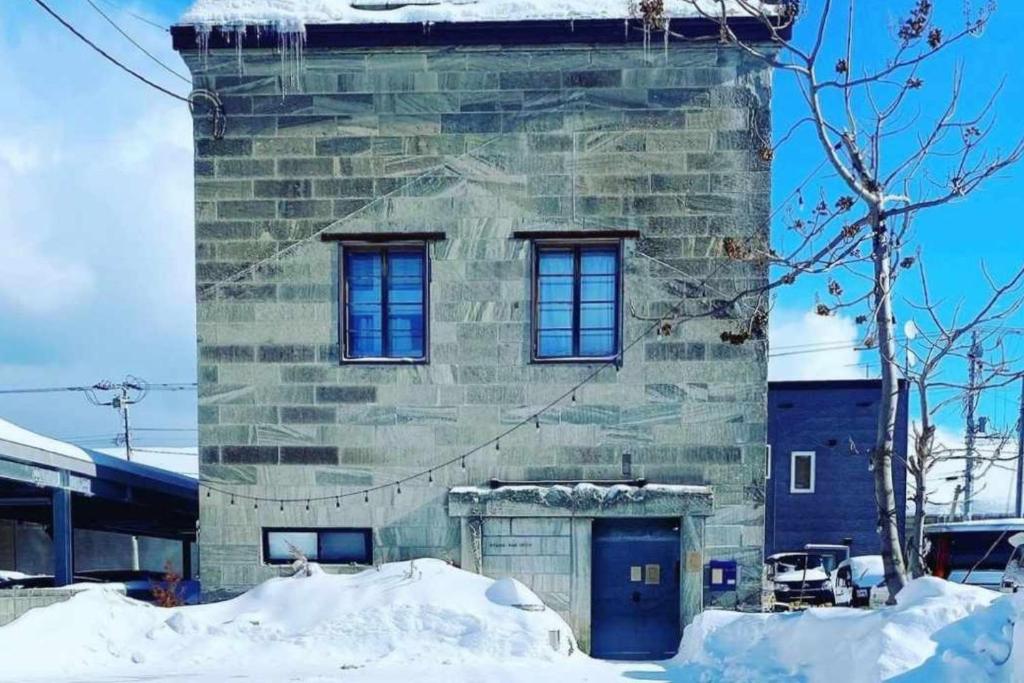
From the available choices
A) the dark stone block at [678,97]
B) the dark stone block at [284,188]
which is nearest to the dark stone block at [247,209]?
the dark stone block at [284,188]

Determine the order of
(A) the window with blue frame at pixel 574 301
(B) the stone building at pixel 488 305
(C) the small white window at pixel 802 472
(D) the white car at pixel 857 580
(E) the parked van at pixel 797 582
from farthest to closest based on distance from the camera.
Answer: (C) the small white window at pixel 802 472
(D) the white car at pixel 857 580
(E) the parked van at pixel 797 582
(A) the window with blue frame at pixel 574 301
(B) the stone building at pixel 488 305

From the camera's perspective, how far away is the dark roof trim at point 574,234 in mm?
9508

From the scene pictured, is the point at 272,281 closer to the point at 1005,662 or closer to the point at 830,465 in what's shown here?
the point at 1005,662

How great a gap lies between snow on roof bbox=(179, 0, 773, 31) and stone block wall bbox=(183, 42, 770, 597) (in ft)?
1.39

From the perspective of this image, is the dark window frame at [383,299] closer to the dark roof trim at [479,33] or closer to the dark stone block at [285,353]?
the dark stone block at [285,353]

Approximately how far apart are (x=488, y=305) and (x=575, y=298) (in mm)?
1168

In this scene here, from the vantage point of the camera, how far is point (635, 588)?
9.60 meters

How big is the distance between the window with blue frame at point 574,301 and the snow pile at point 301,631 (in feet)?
10.5

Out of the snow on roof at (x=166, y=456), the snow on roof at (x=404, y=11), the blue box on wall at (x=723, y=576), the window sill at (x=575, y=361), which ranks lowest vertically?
the snow on roof at (x=166, y=456)

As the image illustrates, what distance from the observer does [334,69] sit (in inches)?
382

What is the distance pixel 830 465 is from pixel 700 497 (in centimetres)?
1568

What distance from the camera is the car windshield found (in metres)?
18.6

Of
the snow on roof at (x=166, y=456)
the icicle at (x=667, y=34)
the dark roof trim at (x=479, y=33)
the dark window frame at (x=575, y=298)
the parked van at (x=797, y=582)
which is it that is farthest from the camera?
the snow on roof at (x=166, y=456)

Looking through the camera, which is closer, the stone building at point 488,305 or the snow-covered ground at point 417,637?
the snow-covered ground at point 417,637
